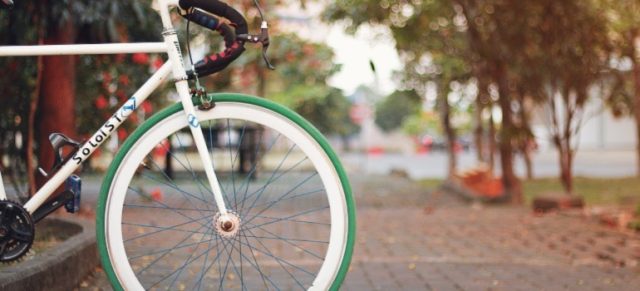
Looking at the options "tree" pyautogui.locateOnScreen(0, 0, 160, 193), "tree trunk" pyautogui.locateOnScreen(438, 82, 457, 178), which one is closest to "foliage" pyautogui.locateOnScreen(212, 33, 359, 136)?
"tree trunk" pyautogui.locateOnScreen(438, 82, 457, 178)

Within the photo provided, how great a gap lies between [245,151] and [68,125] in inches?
507

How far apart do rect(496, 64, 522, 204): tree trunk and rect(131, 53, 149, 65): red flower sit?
17.4 ft

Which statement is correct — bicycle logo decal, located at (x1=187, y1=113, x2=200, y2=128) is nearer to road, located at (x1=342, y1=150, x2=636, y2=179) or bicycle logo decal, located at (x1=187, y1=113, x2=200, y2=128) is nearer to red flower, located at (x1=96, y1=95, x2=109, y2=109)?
red flower, located at (x1=96, y1=95, x2=109, y2=109)

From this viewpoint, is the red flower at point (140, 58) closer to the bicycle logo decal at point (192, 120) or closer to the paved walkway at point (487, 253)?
the paved walkway at point (487, 253)

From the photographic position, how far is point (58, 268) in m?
3.56

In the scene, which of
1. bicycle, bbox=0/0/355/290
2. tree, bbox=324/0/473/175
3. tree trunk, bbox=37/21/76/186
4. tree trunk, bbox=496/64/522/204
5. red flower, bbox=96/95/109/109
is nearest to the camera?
bicycle, bbox=0/0/355/290

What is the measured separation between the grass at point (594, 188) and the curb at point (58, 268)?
441 inches

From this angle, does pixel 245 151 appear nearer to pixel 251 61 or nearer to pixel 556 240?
pixel 251 61

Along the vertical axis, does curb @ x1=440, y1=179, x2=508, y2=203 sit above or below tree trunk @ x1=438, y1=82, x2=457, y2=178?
below

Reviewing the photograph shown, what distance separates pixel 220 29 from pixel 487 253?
13.0 ft

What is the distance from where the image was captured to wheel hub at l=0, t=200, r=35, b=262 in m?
2.71

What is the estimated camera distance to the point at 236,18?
8.84 feet

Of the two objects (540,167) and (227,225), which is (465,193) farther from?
(540,167)

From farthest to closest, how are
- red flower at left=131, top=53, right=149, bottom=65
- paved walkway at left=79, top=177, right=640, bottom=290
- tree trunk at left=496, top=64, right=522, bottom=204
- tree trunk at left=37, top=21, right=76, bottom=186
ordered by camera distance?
tree trunk at left=496, top=64, right=522, bottom=204 < red flower at left=131, top=53, right=149, bottom=65 < tree trunk at left=37, top=21, right=76, bottom=186 < paved walkway at left=79, top=177, right=640, bottom=290
